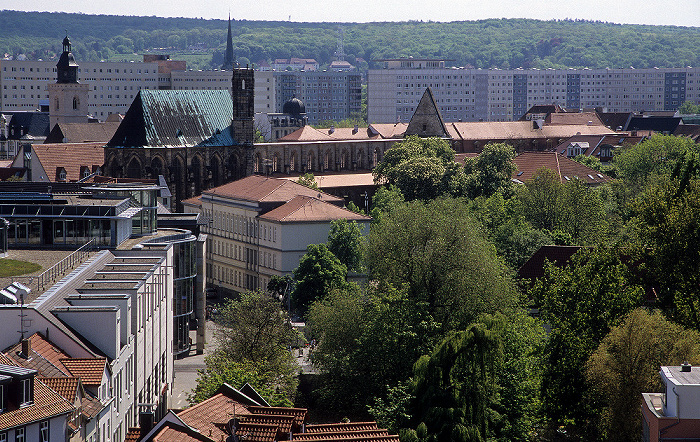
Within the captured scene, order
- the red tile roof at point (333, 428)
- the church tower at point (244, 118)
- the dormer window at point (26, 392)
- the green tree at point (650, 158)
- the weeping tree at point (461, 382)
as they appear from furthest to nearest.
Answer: the church tower at point (244, 118), the green tree at point (650, 158), the weeping tree at point (461, 382), the red tile roof at point (333, 428), the dormer window at point (26, 392)

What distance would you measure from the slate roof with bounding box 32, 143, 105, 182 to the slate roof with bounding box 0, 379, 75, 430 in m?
72.7

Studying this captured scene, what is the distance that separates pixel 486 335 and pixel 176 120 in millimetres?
73320

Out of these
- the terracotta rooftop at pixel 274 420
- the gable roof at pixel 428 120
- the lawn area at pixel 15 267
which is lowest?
the terracotta rooftop at pixel 274 420

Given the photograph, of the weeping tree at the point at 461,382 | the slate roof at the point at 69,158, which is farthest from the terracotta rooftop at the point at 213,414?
the slate roof at the point at 69,158

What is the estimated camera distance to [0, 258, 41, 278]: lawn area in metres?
42.1

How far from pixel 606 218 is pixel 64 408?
6587cm

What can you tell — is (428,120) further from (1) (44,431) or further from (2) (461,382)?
(1) (44,431)

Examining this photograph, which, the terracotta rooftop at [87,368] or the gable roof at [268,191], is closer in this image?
the terracotta rooftop at [87,368]

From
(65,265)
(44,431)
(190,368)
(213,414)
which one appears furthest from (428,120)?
(44,431)

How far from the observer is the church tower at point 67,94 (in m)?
150

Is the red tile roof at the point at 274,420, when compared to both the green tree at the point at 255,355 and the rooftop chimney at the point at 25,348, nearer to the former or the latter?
the rooftop chimney at the point at 25,348

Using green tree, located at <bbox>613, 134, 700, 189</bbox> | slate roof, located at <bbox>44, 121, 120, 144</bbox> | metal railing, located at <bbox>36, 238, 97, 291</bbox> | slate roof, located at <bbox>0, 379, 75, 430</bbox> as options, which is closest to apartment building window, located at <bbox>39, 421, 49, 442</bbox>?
slate roof, located at <bbox>0, 379, 75, 430</bbox>

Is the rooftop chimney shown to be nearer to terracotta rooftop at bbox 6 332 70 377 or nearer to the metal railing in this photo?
terracotta rooftop at bbox 6 332 70 377

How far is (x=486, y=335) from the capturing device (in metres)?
40.8
